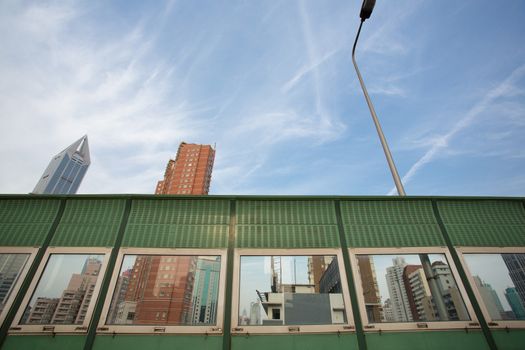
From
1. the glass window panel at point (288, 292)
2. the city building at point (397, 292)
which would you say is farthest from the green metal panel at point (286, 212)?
the city building at point (397, 292)

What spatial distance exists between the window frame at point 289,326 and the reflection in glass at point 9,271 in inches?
169

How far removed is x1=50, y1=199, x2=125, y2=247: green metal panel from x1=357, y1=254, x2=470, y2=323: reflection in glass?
211 inches

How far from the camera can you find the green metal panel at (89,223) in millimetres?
5270

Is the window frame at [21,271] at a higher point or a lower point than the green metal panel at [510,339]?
higher

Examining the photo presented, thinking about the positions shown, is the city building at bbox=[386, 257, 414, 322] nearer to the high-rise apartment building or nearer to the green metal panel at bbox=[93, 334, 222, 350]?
the green metal panel at bbox=[93, 334, 222, 350]

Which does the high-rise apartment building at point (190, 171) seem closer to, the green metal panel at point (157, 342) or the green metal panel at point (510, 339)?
the green metal panel at point (157, 342)

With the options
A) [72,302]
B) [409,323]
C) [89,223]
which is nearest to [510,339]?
[409,323]

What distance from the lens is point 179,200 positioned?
5.80 meters

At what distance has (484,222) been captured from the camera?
5.68 meters

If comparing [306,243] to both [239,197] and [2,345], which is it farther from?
[2,345]

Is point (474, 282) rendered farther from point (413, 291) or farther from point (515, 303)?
point (413, 291)

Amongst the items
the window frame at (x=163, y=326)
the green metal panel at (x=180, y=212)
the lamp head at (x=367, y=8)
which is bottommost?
the window frame at (x=163, y=326)

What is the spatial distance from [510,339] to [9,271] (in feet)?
31.8

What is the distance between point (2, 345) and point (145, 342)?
2.53 meters
